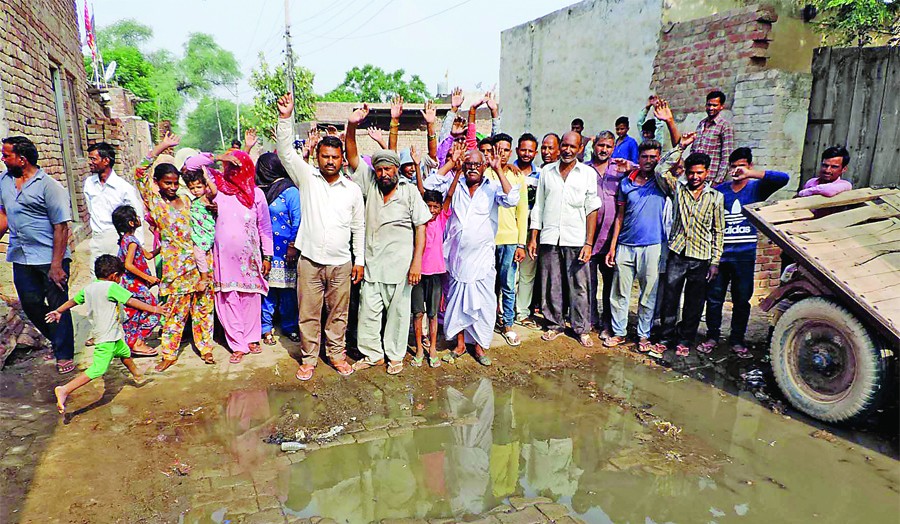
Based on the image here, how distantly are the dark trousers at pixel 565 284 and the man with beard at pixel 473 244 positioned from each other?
31.3 inches

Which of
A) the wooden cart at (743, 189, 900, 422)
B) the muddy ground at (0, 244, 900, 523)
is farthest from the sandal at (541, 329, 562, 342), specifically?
the wooden cart at (743, 189, 900, 422)

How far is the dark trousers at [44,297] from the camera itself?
4262 mm

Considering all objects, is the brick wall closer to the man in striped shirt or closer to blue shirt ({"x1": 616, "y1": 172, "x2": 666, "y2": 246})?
the man in striped shirt

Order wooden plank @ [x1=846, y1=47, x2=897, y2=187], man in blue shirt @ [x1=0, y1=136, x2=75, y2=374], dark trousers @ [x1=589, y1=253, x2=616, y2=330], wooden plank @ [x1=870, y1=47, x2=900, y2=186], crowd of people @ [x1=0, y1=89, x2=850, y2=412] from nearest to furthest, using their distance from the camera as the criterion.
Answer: man in blue shirt @ [x1=0, y1=136, x2=75, y2=374] → crowd of people @ [x1=0, y1=89, x2=850, y2=412] → dark trousers @ [x1=589, y1=253, x2=616, y2=330] → wooden plank @ [x1=870, y1=47, x2=900, y2=186] → wooden plank @ [x1=846, y1=47, x2=897, y2=187]

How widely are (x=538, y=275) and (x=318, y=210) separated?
8.30 feet

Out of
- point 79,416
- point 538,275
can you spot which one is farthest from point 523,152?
point 79,416

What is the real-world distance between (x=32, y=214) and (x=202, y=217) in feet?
3.83

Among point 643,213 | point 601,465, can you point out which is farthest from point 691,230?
point 601,465

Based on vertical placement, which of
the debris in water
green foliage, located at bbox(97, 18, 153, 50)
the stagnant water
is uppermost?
green foliage, located at bbox(97, 18, 153, 50)

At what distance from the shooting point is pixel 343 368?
4.59m

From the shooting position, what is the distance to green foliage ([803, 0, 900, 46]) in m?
6.40

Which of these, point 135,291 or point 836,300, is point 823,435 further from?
point 135,291

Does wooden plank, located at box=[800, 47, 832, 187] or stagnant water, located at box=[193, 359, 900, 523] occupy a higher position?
wooden plank, located at box=[800, 47, 832, 187]

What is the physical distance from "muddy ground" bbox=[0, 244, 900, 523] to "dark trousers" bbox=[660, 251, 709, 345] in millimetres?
310
